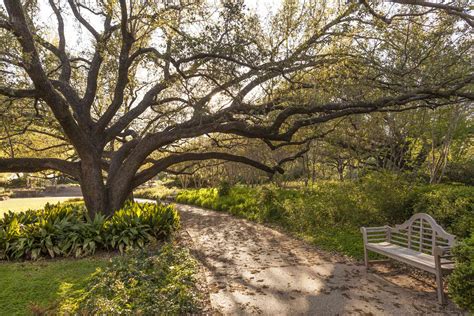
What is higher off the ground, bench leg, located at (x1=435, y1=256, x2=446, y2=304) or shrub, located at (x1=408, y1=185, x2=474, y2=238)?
shrub, located at (x1=408, y1=185, x2=474, y2=238)

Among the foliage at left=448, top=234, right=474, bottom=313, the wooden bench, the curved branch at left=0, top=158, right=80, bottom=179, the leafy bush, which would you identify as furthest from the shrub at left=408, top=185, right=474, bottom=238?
the curved branch at left=0, top=158, right=80, bottom=179

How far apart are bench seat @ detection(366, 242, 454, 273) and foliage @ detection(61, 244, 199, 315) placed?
3.63 meters

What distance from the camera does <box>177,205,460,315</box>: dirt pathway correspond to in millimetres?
4625

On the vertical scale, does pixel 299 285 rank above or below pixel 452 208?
below

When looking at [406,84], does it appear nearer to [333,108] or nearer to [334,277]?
[333,108]

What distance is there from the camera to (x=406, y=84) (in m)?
7.81

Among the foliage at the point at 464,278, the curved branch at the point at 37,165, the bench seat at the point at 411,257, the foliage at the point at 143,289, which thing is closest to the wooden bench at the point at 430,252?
the bench seat at the point at 411,257

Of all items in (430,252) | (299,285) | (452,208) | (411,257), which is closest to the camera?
(411,257)

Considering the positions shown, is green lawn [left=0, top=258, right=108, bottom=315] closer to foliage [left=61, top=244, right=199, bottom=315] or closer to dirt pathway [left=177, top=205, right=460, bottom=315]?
foliage [left=61, top=244, right=199, bottom=315]

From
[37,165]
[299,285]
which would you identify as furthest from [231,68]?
[37,165]

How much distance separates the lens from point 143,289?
4.88 m

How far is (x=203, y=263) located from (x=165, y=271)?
1.48 metres

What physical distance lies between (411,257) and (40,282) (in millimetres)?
7022

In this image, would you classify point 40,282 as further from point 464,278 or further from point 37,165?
point 464,278
